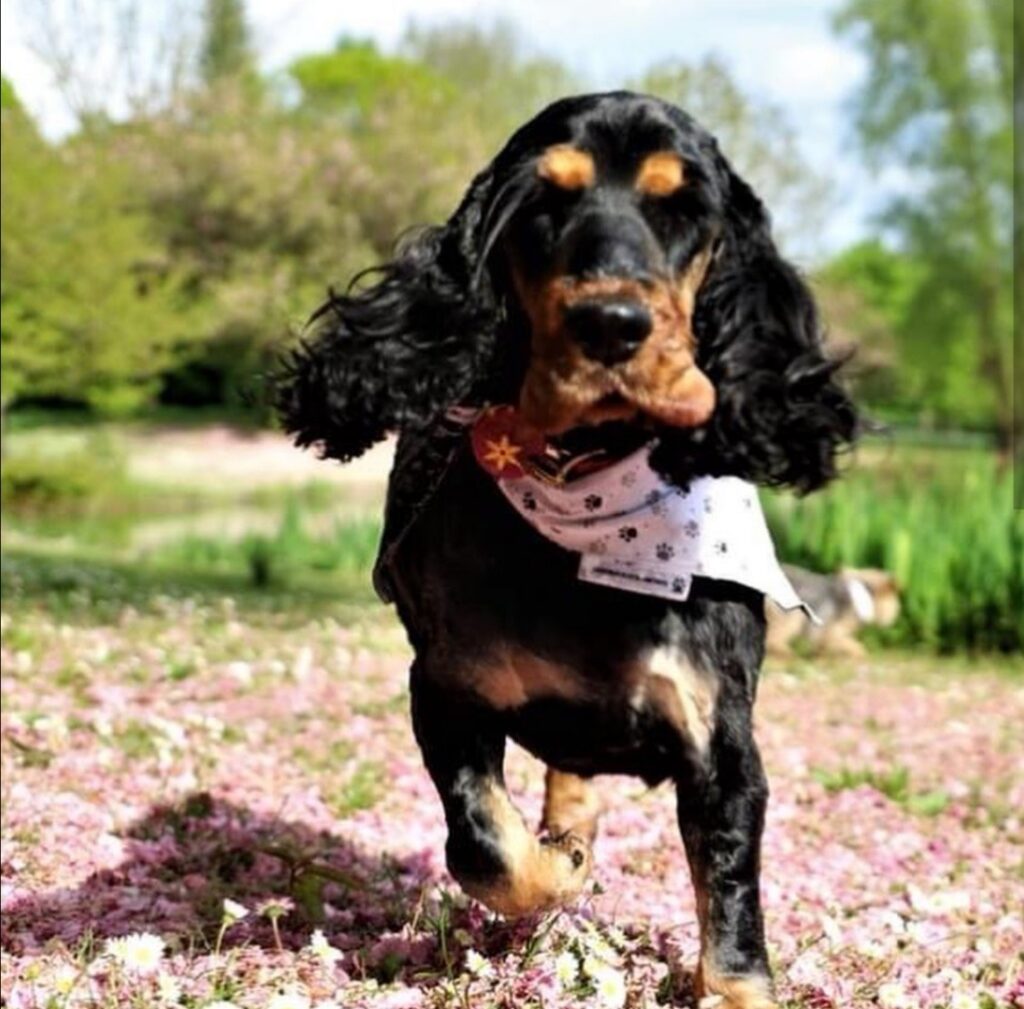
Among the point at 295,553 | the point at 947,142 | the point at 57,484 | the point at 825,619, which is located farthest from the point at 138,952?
the point at 947,142

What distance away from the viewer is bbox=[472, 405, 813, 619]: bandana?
321 cm

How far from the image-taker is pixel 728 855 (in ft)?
10.9

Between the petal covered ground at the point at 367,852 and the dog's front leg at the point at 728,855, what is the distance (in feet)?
0.64

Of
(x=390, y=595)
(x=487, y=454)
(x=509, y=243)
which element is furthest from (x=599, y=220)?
(x=390, y=595)

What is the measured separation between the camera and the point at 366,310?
3.38 meters

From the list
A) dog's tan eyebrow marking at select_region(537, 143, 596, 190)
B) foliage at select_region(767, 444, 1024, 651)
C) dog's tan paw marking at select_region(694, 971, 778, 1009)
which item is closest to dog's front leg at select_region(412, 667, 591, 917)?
dog's tan paw marking at select_region(694, 971, 778, 1009)

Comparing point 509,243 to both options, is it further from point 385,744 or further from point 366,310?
point 385,744

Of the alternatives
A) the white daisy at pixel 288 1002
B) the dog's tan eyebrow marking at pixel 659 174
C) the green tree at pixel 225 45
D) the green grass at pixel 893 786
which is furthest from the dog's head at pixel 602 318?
the green tree at pixel 225 45

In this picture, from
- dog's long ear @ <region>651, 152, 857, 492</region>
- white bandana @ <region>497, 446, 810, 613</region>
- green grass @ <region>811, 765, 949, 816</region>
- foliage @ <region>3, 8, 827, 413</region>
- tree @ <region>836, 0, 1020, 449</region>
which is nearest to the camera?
dog's long ear @ <region>651, 152, 857, 492</region>

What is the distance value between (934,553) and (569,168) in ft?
31.9

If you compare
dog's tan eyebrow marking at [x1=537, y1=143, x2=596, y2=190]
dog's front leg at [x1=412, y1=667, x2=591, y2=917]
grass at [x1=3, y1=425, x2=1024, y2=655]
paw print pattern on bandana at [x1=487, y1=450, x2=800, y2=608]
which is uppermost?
dog's tan eyebrow marking at [x1=537, y1=143, x2=596, y2=190]

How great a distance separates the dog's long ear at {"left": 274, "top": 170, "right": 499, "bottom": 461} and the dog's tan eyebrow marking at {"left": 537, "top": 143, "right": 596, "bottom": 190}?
274mm

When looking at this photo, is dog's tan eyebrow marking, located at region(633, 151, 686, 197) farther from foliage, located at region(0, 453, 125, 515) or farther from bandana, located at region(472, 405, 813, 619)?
foliage, located at region(0, 453, 125, 515)

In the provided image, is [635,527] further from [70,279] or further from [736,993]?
[70,279]
